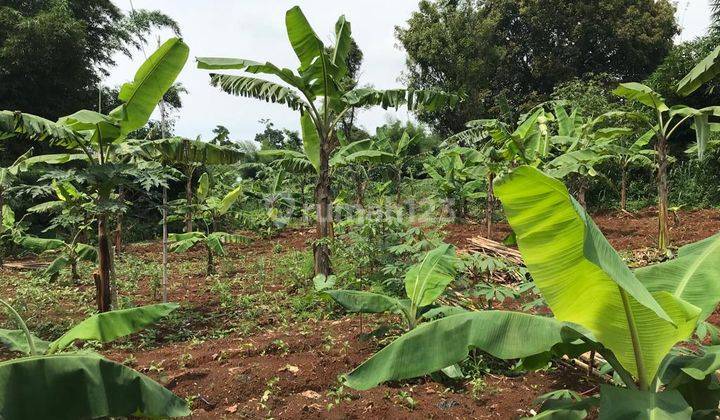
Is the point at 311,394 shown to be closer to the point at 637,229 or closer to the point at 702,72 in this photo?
the point at 702,72

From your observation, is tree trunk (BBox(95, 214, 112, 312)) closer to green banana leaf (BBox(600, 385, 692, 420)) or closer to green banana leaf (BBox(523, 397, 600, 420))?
green banana leaf (BBox(523, 397, 600, 420))

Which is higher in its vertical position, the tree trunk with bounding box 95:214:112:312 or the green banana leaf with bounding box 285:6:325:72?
the green banana leaf with bounding box 285:6:325:72

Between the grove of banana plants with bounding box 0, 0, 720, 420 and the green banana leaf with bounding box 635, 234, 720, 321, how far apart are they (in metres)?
0.01

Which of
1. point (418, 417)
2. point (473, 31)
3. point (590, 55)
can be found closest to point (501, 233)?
point (418, 417)

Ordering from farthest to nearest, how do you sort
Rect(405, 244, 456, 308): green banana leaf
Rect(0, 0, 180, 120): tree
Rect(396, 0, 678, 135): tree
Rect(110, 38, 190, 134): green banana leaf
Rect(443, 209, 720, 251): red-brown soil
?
Rect(396, 0, 678, 135): tree < Rect(0, 0, 180, 120): tree < Rect(443, 209, 720, 251): red-brown soil < Rect(110, 38, 190, 134): green banana leaf < Rect(405, 244, 456, 308): green banana leaf

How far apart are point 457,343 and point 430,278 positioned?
1.74 metres

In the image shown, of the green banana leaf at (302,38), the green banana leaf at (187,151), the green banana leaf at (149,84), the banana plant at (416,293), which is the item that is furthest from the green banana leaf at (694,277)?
the green banana leaf at (187,151)

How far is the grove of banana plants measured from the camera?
2014 mm

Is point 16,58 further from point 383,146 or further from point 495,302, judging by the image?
point 495,302

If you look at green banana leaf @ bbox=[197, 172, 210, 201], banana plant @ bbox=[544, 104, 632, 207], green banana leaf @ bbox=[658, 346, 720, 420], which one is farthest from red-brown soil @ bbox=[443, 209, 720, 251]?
green banana leaf @ bbox=[658, 346, 720, 420]

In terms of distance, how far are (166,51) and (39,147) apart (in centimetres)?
1257

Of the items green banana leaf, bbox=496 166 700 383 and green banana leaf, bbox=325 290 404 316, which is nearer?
green banana leaf, bbox=496 166 700 383

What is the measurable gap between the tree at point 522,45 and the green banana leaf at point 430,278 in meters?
18.0

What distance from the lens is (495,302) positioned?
5.78 m
